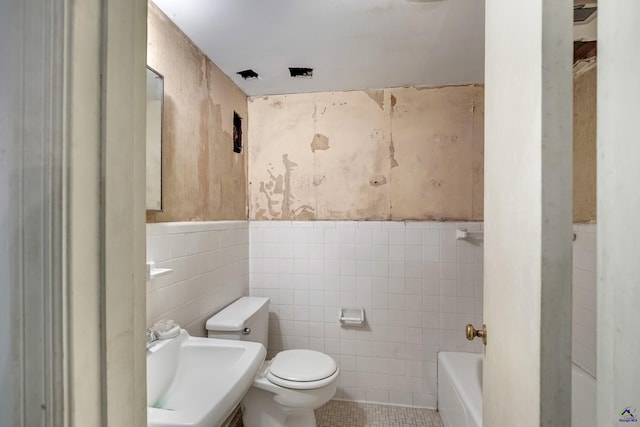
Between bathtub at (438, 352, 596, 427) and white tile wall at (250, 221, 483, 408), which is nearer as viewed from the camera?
bathtub at (438, 352, 596, 427)

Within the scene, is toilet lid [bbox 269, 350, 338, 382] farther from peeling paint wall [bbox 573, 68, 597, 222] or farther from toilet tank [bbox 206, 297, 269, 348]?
peeling paint wall [bbox 573, 68, 597, 222]

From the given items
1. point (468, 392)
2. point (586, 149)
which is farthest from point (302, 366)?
point (586, 149)

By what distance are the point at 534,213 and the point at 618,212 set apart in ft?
0.45

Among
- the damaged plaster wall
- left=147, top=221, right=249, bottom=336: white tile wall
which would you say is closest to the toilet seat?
left=147, top=221, right=249, bottom=336: white tile wall

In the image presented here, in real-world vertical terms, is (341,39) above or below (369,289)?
above

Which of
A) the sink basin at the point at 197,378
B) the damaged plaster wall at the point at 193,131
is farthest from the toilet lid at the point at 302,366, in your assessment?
the damaged plaster wall at the point at 193,131

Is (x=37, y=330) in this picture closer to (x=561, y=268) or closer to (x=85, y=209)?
(x=85, y=209)

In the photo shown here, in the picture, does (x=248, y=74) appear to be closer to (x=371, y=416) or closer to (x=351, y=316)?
(x=351, y=316)

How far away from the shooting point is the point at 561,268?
0.55 metres

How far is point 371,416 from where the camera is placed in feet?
6.88

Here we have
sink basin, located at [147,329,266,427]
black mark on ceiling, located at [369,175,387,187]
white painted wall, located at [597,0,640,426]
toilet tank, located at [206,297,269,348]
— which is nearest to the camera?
white painted wall, located at [597,0,640,426]

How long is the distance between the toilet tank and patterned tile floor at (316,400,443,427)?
69 cm

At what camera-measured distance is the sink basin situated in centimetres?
92

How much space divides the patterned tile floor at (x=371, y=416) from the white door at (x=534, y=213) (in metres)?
1.53
